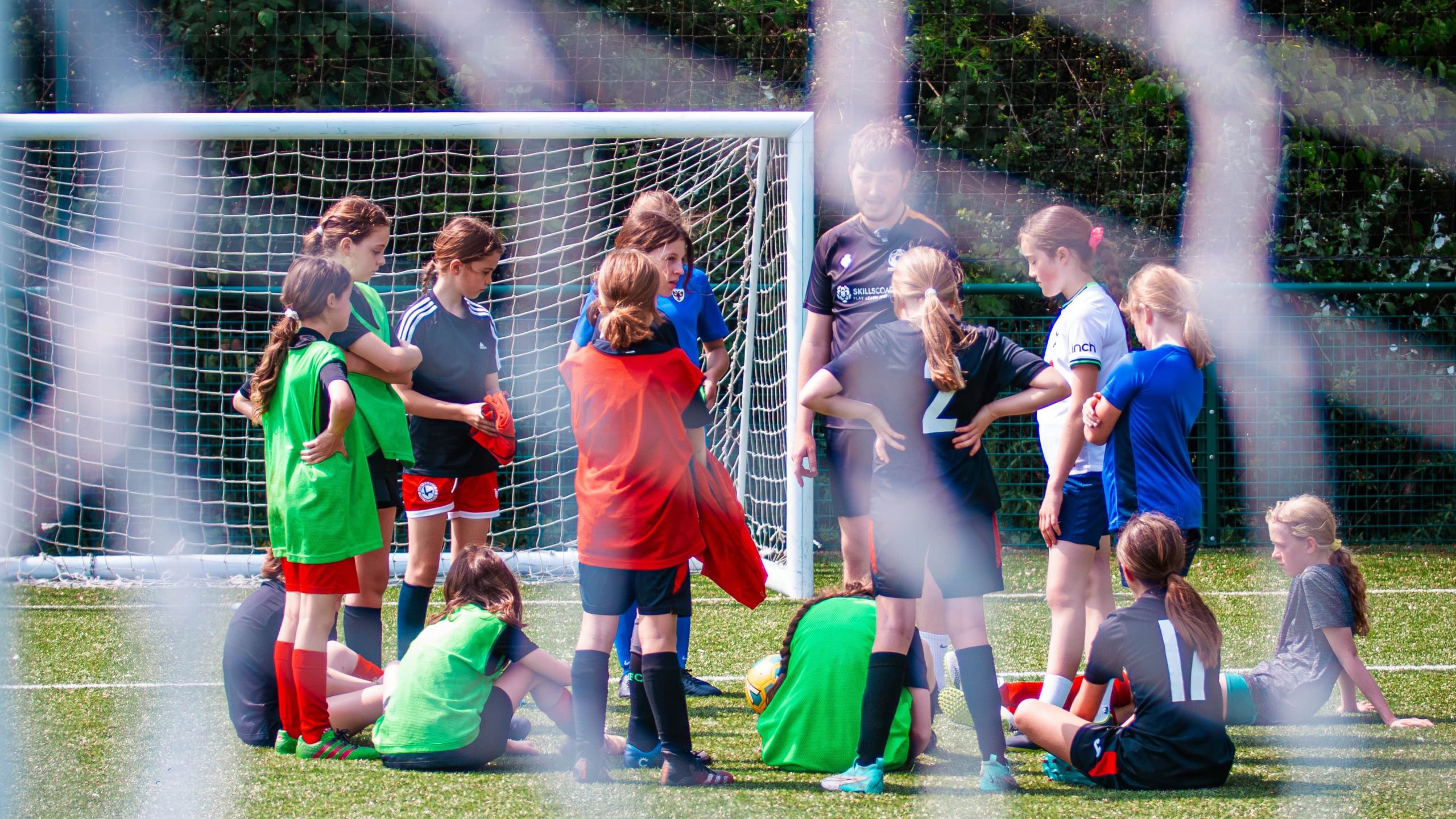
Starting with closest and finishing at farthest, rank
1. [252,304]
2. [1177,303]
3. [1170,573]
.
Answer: [1170,573]
[1177,303]
[252,304]

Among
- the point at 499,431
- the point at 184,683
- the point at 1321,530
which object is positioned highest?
the point at 499,431

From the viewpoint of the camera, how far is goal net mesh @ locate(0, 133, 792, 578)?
6.32 meters

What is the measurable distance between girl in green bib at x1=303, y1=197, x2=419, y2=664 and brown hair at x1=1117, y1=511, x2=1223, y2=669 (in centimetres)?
192

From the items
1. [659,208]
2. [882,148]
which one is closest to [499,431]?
[659,208]

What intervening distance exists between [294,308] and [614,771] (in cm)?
144

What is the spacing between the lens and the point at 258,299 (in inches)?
289

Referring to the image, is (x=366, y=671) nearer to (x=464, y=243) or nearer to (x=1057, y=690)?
(x=464, y=243)

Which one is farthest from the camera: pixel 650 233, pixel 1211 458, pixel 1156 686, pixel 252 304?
pixel 1211 458

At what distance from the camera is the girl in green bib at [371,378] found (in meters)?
3.39

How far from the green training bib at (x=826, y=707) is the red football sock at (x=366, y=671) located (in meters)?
1.13

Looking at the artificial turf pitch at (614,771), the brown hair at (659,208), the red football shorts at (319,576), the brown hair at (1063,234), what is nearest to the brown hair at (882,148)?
the brown hair at (1063,234)

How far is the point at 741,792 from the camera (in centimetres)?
283

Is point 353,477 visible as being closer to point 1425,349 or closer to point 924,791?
point 924,791

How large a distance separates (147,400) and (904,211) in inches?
199
